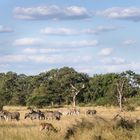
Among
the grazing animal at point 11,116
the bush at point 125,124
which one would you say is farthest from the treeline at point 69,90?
the bush at point 125,124

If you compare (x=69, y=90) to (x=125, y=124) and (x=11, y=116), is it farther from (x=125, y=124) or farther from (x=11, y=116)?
(x=125, y=124)

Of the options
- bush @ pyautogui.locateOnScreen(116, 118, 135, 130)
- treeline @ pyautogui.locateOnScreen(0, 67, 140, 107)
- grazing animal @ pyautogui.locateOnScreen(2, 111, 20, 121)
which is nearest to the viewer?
bush @ pyautogui.locateOnScreen(116, 118, 135, 130)

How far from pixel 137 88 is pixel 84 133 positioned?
87.5m

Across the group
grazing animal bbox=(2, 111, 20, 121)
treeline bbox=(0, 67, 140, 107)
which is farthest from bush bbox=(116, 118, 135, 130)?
treeline bbox=(0, 67, 140, 107)

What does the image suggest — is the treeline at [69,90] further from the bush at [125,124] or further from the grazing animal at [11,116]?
the bush at [125,124]

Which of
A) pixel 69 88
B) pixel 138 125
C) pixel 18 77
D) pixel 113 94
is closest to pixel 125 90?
pixel 113 94

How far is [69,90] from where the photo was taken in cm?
9719

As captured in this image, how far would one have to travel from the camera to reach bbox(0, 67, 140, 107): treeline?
301ft

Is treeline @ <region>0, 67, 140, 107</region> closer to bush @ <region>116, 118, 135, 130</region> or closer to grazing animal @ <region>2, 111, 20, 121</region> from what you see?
grazing animal @ <region>2, 111, 20, 121</region>

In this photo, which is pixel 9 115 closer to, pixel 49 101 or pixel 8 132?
pixel 8 132

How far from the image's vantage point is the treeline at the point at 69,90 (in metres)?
91.9

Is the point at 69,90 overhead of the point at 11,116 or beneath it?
overhead

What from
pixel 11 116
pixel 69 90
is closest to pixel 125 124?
pixel 11 116

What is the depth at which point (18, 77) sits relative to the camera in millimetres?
135125
